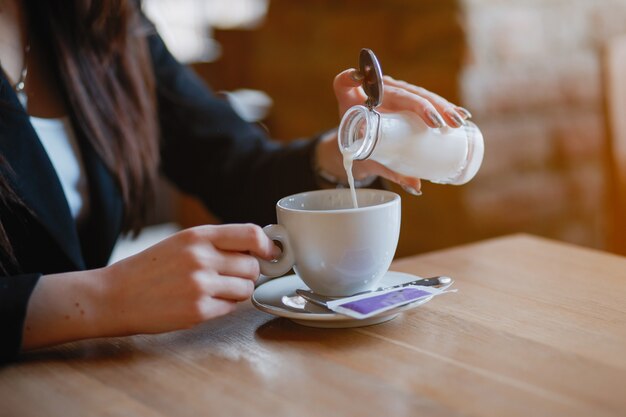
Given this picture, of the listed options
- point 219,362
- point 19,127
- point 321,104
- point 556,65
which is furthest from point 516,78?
point 219,362

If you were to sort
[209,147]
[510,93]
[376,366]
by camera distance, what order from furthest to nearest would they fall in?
1. [510,93]
2. [209,147]
3. [376,366]

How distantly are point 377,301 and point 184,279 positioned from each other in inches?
7.0

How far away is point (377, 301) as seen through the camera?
699 mm

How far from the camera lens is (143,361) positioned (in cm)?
66

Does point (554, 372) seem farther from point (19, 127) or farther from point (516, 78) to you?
point (516, 78)

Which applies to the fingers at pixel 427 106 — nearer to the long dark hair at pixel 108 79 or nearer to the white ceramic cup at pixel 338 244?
the white ceramic cup at pixel 338 244

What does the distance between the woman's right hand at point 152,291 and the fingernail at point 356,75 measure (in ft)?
0.66

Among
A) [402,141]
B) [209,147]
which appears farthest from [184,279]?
[209,147]

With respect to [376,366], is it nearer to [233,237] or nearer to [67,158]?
[233,237]

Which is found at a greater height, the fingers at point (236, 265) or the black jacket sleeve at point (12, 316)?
the fingers at point (236, 265)

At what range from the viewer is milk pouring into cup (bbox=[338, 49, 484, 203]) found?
2.41 feet

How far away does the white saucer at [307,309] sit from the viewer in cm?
69

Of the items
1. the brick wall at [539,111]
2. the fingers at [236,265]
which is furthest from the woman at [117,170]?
the brick wall at [539,111]

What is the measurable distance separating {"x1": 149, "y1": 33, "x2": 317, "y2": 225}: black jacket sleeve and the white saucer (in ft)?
1.36
